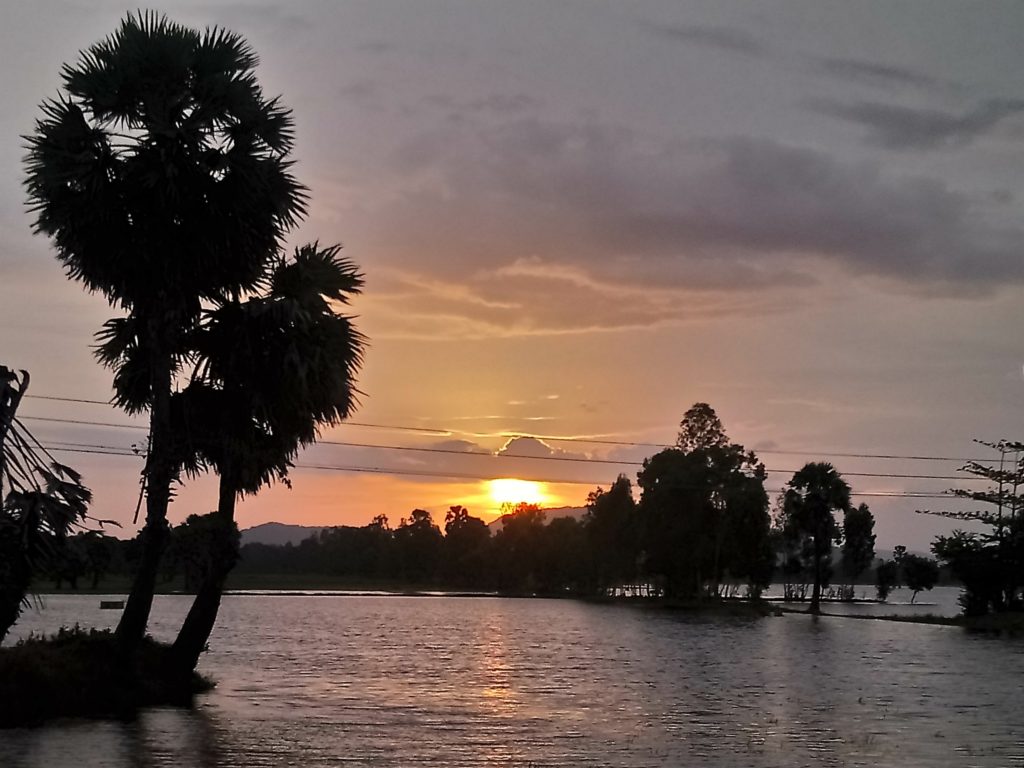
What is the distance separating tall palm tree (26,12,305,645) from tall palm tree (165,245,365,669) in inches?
38.9

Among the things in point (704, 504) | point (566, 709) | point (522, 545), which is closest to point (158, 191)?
point (566, 709)

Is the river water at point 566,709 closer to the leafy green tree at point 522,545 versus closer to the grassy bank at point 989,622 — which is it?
the grassy bank at point 989,622

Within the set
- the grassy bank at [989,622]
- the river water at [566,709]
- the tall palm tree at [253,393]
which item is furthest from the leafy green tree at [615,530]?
the tall palm tree at [253,393]

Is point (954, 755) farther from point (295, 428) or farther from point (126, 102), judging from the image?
point (126, 102)

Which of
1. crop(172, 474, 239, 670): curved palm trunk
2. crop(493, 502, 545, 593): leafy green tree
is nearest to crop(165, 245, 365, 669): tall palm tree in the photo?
crop(172, 474, 239, 670): curved palm trunk

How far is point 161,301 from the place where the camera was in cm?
2833

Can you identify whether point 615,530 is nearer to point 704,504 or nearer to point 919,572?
point 704,504

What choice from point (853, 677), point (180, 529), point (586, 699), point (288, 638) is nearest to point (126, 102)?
point (180, 529)

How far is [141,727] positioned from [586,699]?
14.3 metres

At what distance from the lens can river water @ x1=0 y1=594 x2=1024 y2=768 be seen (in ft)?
73.5

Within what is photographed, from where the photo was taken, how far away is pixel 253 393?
29719 mm

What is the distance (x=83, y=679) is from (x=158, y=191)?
Result: 10.9 m

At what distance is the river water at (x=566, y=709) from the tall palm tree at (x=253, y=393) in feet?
13.4

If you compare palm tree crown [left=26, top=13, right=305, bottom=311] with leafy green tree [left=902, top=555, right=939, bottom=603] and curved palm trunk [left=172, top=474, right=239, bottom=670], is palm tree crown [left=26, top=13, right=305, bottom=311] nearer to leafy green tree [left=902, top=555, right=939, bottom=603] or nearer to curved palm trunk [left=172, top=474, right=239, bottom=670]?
curved palm trunk [left=172, top=474, right=239, bottom=670]
